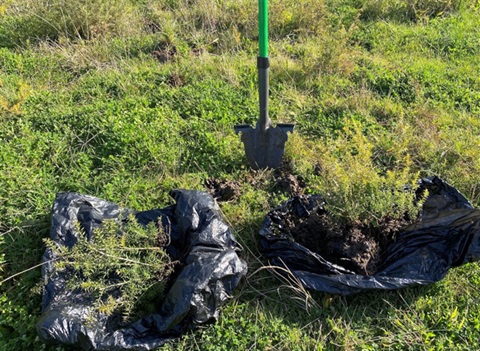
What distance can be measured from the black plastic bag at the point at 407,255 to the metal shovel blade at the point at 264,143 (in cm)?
73

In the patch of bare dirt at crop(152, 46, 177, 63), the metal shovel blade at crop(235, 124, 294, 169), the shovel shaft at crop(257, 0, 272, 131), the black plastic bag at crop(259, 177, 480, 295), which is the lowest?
the black plastic bag at crop(259, 177, 480, 295)

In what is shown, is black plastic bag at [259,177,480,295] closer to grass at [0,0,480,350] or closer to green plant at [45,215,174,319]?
grass at [0,0,480,350]

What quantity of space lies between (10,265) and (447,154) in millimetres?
3381

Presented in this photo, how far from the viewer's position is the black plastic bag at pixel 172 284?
2209 millimetres

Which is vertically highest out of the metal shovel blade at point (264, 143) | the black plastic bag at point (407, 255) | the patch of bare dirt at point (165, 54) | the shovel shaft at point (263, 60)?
the shovel shaft at point (263, 60)

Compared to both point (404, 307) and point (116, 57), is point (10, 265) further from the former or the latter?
point (116, 57)

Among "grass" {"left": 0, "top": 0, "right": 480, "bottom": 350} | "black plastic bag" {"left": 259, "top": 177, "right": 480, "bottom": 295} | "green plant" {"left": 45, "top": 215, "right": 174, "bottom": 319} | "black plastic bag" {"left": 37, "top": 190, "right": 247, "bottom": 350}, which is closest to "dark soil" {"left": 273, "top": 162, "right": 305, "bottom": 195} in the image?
→ "grass" {"left": 0, "top": 0, "right": 480, "bottom": 350}

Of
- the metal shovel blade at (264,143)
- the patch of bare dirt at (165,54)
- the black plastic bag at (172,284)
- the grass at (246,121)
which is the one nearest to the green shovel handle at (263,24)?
the metal shovel blade at (264,143)

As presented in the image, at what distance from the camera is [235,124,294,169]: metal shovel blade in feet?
10.8

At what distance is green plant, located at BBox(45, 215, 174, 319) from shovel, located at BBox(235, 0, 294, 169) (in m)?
1.13

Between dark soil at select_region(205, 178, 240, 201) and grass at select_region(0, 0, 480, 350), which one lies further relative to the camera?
dark soil at select_region(205, 178, 240, 201)

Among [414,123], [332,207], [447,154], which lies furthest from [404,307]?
[414,123]

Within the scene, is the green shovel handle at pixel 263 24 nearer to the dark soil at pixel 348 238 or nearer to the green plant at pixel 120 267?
the dark soil at pixel 348 238

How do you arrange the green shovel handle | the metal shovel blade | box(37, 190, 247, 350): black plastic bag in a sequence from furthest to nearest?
the metal shovel blade
the green shovel handle
box(37, 190, 247, 350): black plastic bag
